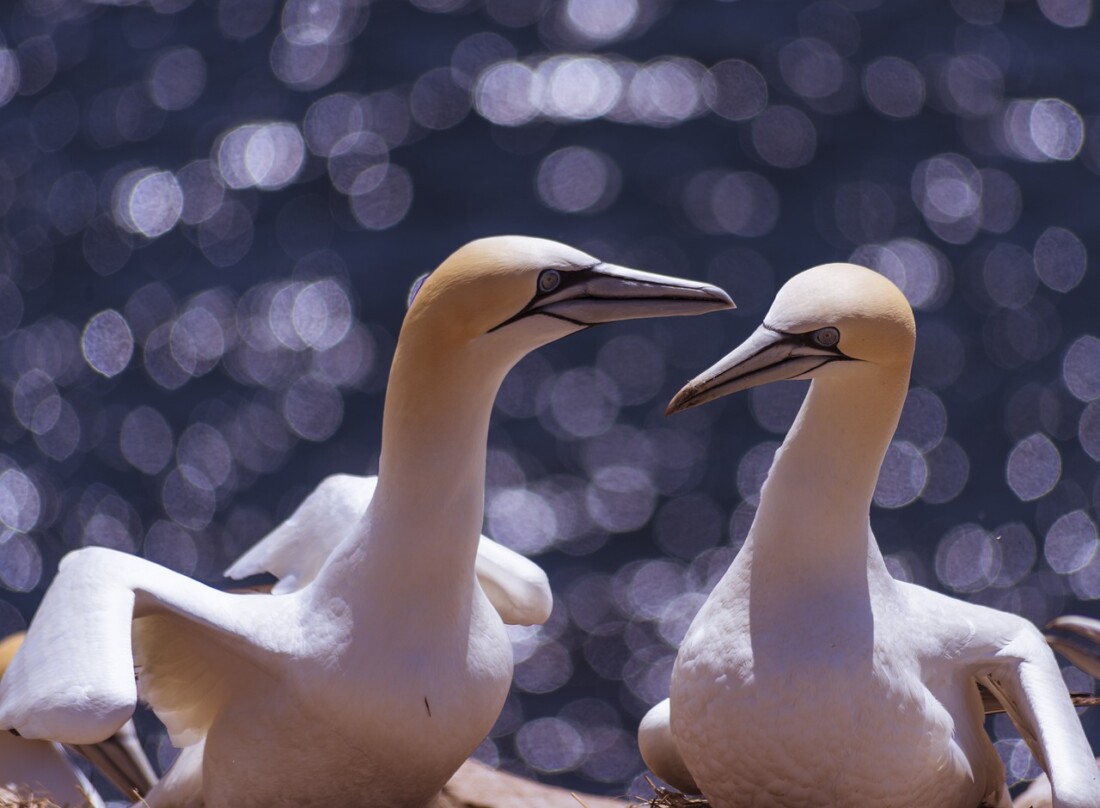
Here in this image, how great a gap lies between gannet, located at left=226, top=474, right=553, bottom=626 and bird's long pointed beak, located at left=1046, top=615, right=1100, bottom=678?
1.73 metres

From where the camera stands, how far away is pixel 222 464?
1316cm

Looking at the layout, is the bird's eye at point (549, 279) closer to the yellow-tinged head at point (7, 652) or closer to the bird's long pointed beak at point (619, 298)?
the bird's long pointed beak at point (619, 298)

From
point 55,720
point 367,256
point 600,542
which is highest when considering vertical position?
point 55,720

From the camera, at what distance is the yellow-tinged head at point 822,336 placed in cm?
474

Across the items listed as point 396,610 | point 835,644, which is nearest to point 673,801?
point 835,644

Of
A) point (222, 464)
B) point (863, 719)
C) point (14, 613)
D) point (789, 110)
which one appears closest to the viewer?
point (863, 719)

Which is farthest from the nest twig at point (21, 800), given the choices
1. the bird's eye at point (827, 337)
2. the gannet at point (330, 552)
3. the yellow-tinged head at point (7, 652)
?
the bird's eye at point (827, 337)

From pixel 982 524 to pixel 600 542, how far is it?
8.81 ft

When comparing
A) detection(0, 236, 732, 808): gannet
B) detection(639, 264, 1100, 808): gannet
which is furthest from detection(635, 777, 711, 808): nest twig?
detection(0, 236, 732, 808): gannet

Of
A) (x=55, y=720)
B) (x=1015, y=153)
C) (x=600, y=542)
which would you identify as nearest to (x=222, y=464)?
(x=600, y=542)

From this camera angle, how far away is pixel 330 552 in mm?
6023

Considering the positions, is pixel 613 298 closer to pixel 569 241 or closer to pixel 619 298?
pixel 619 298

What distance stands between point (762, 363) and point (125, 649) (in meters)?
1.87

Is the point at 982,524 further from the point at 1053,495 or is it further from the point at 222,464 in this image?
the point at 222,464
